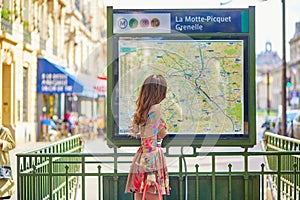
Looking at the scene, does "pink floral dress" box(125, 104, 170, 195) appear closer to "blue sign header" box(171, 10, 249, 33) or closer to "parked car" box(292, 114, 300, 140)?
"blue sign header" box(171, 10, 249, 33)

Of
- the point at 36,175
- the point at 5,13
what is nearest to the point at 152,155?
the point at 36,175

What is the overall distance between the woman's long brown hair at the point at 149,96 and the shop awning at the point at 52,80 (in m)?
26.9

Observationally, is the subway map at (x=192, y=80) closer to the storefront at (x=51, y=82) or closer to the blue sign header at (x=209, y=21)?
the blue sign header at (x=209, y=21)

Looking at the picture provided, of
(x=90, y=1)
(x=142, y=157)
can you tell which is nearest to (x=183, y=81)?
(x=142, y=157)

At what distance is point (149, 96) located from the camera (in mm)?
6680

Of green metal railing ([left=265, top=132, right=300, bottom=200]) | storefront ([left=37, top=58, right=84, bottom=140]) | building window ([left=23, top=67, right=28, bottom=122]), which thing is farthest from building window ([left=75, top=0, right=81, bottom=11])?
green metal railing ([left=265, top=132, right=300, bottom=200])

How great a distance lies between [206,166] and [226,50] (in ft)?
29.5

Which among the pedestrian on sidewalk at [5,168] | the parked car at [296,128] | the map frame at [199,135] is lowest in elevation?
the parked car at [296,128]

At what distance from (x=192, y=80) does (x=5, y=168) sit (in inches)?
127

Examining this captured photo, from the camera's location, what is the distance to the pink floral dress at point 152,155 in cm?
668

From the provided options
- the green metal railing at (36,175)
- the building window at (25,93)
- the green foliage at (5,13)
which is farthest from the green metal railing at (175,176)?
the building window at (25,93)

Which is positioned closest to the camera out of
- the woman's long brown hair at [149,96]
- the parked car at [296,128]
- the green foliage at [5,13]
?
the woman's long brown hair at [149,96]

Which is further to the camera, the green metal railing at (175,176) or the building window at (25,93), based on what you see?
the building window at (25,93)

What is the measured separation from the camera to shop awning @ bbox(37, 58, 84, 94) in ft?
110
